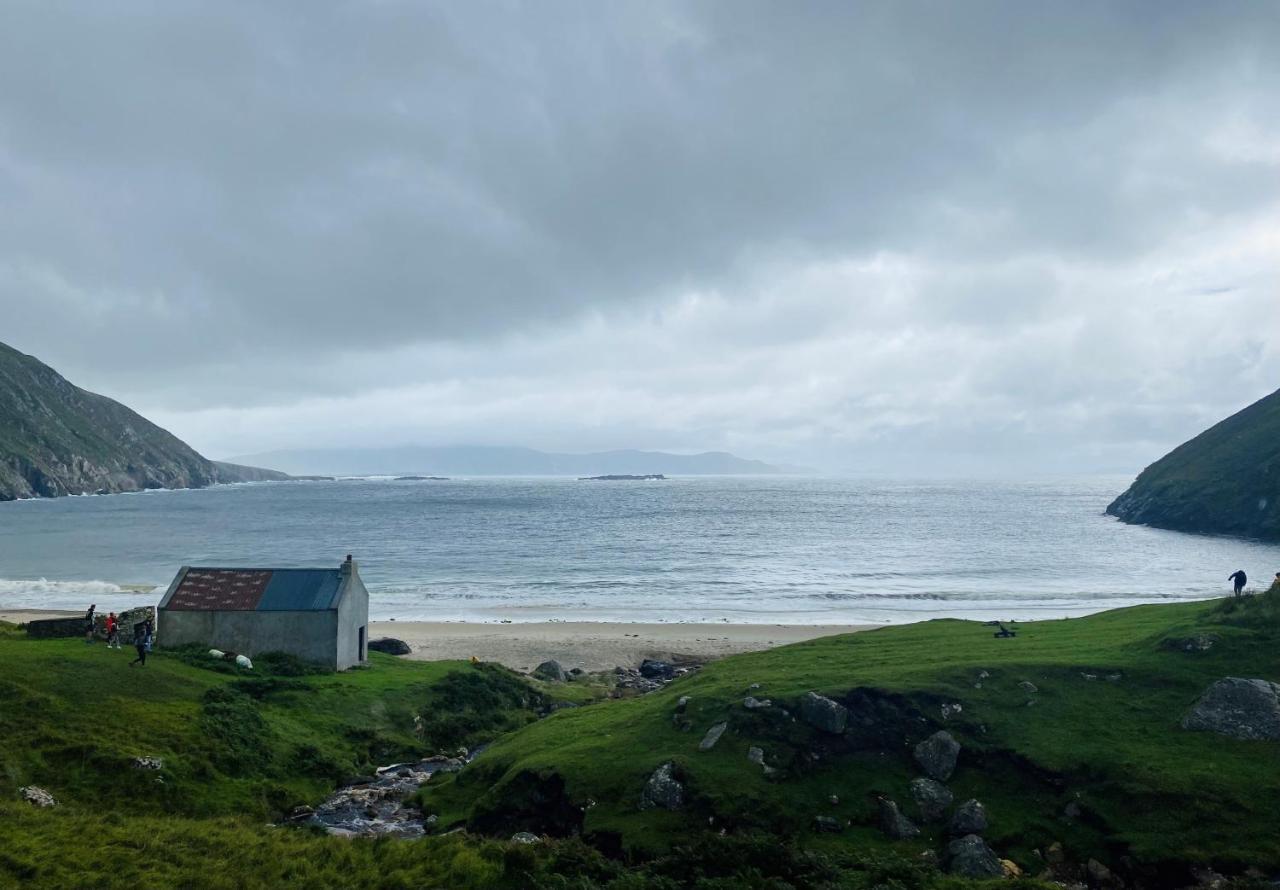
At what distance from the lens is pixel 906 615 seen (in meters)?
76.2

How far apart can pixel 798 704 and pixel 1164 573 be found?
9648 cm

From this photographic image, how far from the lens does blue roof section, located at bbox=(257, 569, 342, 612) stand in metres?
41.0

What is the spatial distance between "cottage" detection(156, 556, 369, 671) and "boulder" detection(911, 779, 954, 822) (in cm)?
2931

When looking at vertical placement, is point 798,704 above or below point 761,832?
above

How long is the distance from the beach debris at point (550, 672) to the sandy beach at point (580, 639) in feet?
10.3

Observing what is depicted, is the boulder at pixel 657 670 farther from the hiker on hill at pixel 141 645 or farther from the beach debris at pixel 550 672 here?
the hiker on hill at pixel 141 645

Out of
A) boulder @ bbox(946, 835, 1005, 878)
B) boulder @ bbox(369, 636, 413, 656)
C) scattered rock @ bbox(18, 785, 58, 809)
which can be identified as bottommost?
boulder @ bbox(369, 636, 413, 656)

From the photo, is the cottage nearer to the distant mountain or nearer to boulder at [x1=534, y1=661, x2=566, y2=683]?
Answer: boulder at [x1=534, y1=661, x2=566, y2=683]

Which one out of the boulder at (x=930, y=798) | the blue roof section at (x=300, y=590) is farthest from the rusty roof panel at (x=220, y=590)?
the boulder at (x=930, y=798)

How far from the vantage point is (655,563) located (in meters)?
110

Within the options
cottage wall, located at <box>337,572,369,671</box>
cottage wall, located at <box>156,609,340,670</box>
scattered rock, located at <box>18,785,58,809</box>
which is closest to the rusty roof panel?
cottage wall, located at <box>156,609,340,670</box>

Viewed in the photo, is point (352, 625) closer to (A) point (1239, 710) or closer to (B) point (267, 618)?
(B) point (267, 618)

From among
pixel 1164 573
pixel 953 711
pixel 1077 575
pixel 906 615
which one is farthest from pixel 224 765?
pixel 1164 573

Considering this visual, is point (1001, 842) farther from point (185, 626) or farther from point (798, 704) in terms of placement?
point (185, 626)
